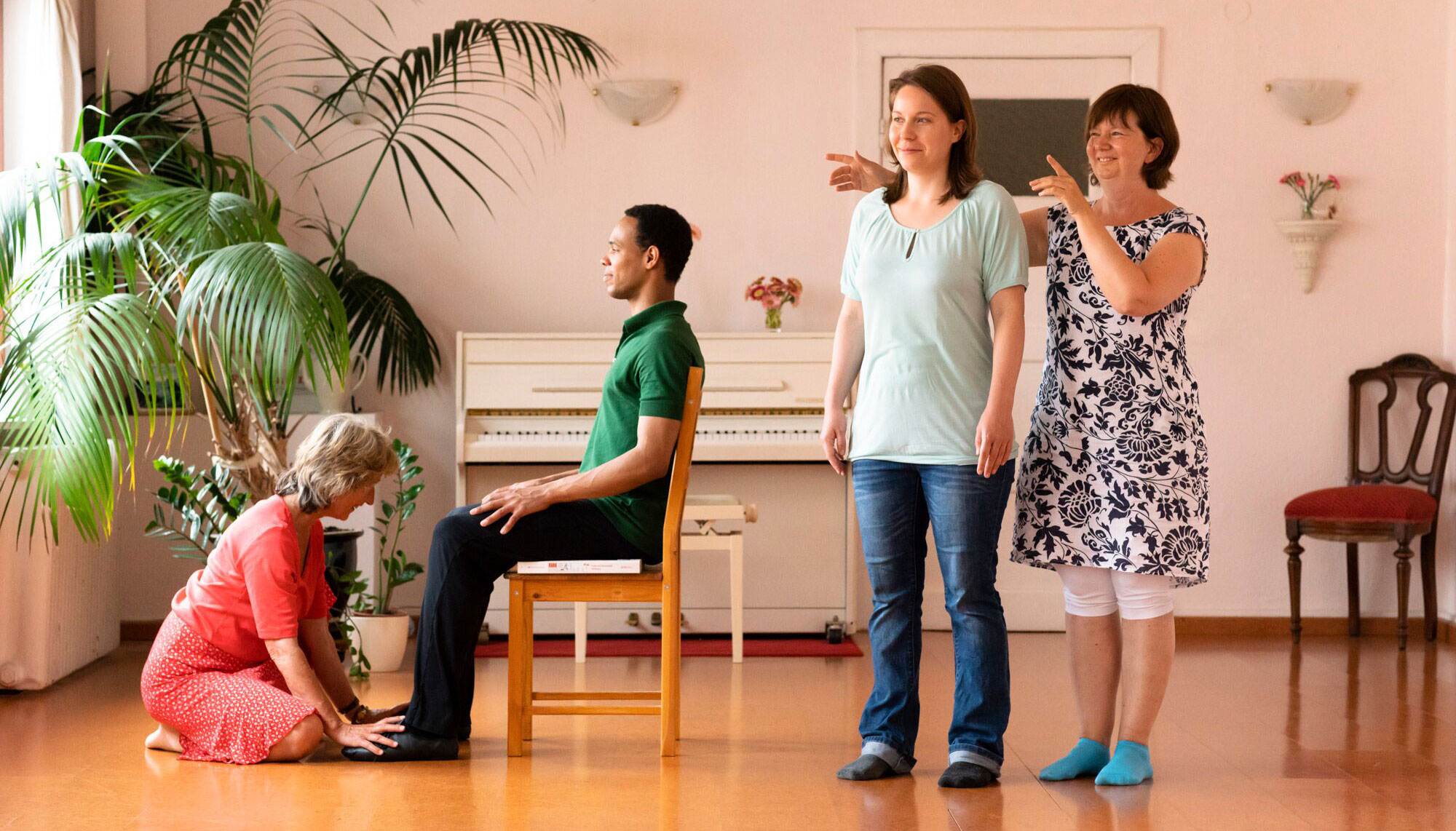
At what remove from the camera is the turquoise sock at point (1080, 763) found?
2.81m

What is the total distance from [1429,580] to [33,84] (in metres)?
5.03

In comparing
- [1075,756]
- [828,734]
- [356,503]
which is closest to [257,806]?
[356,503]

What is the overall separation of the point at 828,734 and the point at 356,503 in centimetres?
127

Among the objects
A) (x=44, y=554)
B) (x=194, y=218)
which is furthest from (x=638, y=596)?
(x=44, y=554)

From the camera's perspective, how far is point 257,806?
2.59 metres

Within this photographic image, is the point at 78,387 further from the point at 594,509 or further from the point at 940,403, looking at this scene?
the point at 940,403

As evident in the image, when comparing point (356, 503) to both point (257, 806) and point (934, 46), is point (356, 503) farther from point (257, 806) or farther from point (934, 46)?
point (934, 46)

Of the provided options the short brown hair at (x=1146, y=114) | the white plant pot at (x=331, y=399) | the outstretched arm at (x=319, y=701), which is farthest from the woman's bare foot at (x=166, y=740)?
the short brown hair at (x=1146, y=114)

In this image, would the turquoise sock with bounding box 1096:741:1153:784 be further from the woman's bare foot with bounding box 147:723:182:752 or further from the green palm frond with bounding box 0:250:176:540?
the green palm frond with bounding box 0:250:176:540

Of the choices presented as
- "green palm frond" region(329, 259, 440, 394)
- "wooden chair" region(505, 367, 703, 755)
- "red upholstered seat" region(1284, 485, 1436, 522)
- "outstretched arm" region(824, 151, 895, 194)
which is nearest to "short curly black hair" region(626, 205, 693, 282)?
"wooden chair" region(505, 367, 703, 755)

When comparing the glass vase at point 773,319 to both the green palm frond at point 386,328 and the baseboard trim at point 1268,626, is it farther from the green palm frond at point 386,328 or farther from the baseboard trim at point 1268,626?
the baseboard trim at point 1268,626

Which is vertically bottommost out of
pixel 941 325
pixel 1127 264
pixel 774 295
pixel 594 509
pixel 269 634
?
pixel 269 634

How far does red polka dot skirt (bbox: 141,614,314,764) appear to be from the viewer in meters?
2.89

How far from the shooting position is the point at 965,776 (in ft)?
8.92
